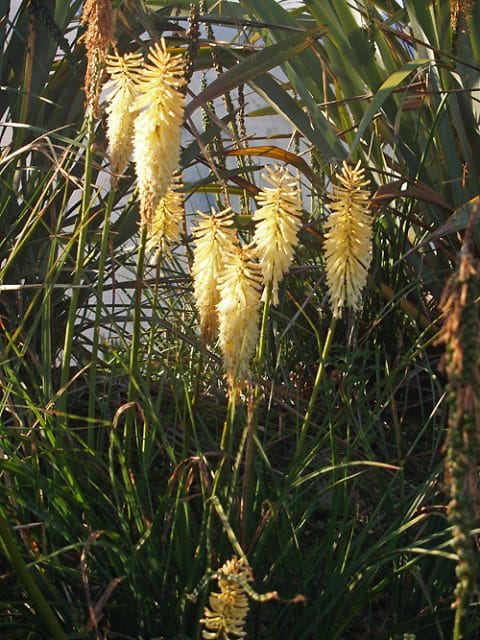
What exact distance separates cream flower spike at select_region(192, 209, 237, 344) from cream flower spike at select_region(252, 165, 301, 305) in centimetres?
6

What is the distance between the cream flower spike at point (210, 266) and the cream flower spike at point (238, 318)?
0.04m

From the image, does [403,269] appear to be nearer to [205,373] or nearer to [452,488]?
[205,373]

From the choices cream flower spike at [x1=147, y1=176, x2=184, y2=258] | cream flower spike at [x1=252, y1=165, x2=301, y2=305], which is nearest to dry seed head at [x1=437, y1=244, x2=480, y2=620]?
cream flower spike at [x1=252, y1=165, x2=301, y2=305]

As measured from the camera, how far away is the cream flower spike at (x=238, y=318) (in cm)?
135

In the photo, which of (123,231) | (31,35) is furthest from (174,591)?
(31,35)

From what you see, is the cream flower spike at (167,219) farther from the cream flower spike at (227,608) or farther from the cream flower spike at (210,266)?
the cream flower spike at (227,608)

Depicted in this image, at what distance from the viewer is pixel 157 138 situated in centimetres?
133

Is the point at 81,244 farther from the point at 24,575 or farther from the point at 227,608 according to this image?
the point at 227,608

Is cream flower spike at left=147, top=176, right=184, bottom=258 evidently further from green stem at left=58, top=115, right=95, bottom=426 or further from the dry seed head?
the dry seed head

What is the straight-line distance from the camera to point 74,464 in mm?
1771

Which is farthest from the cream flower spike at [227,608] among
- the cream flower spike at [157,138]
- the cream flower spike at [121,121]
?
the cream flower spike at [121,121]

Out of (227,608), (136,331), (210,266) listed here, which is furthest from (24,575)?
(210,266)

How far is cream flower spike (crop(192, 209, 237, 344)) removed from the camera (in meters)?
1.41

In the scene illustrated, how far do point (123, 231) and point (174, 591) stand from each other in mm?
1138
